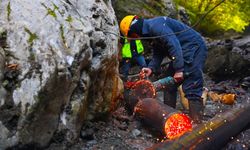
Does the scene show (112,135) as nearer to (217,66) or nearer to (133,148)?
(133,148)

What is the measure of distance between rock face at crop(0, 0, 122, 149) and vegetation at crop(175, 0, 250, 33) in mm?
12043

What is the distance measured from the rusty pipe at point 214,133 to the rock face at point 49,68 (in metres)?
1.40

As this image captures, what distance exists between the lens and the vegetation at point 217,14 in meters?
17.3

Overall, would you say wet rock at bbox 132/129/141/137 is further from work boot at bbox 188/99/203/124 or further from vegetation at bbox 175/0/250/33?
vegetation at bbox 175/0/250/33

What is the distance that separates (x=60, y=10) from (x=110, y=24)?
1113 millimetres

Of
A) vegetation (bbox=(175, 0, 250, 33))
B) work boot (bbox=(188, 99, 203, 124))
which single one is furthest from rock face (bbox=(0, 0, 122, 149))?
vegetation (bbox=(175, 0, 250, 33))

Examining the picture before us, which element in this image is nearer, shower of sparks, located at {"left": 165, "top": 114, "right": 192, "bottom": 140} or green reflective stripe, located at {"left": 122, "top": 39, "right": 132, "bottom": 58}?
shower of sparks, located at {"left": 165, "top": 114, "right": 192, "bottom": 140}

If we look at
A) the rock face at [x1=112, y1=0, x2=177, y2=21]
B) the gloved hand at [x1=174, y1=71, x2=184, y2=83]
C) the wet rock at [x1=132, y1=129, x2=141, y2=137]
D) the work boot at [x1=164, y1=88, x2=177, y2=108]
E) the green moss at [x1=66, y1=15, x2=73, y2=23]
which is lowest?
the wet rock at [x1=132, y1=129, x2=141, y2=137]

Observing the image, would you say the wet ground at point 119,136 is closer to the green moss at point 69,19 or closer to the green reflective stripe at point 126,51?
the green moss at point 69,19

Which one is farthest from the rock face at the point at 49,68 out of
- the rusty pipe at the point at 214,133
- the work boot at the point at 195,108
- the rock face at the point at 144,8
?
the rock face at the point at 144,8

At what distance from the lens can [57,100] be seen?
15.1 ft

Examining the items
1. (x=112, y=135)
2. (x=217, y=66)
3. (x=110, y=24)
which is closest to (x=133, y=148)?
(x=112, y=135)

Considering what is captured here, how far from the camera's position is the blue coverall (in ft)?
19.4

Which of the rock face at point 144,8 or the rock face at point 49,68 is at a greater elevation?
the rock face at point 144,8
